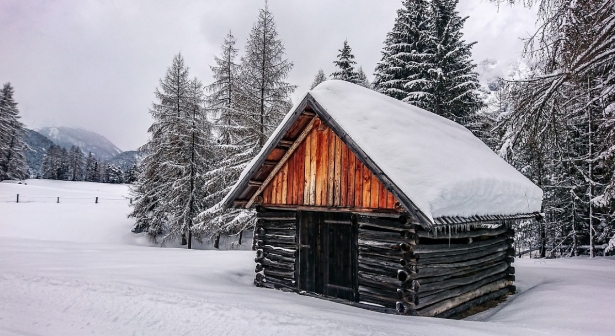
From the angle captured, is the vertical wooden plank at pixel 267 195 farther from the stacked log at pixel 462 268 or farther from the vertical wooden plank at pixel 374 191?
the stacked log at pixel 462 268

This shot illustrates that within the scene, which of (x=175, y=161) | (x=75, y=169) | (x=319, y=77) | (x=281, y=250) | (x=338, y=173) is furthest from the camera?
(x=75, y=169)

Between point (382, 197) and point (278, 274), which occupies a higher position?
point (382, 197)

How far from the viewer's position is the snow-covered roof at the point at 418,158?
25.9 feet

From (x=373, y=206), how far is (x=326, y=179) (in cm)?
154

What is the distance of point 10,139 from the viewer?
4284cm

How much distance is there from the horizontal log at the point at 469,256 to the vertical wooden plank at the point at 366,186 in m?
1.84

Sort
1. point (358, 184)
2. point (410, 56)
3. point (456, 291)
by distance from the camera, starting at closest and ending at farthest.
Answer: point (358, 184), point (456, 291), point (410, 56)

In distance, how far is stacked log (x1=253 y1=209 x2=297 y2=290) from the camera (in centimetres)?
1077

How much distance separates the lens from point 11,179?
45719 mm

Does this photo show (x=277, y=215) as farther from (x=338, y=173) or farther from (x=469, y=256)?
(x=469, y=256)

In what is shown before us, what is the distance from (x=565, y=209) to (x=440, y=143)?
64.4 feet

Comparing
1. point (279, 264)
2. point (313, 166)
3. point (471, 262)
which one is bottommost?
point (279, 264)

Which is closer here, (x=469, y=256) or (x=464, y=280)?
(x=464, y=280)

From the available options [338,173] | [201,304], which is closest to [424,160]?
[338,173]
